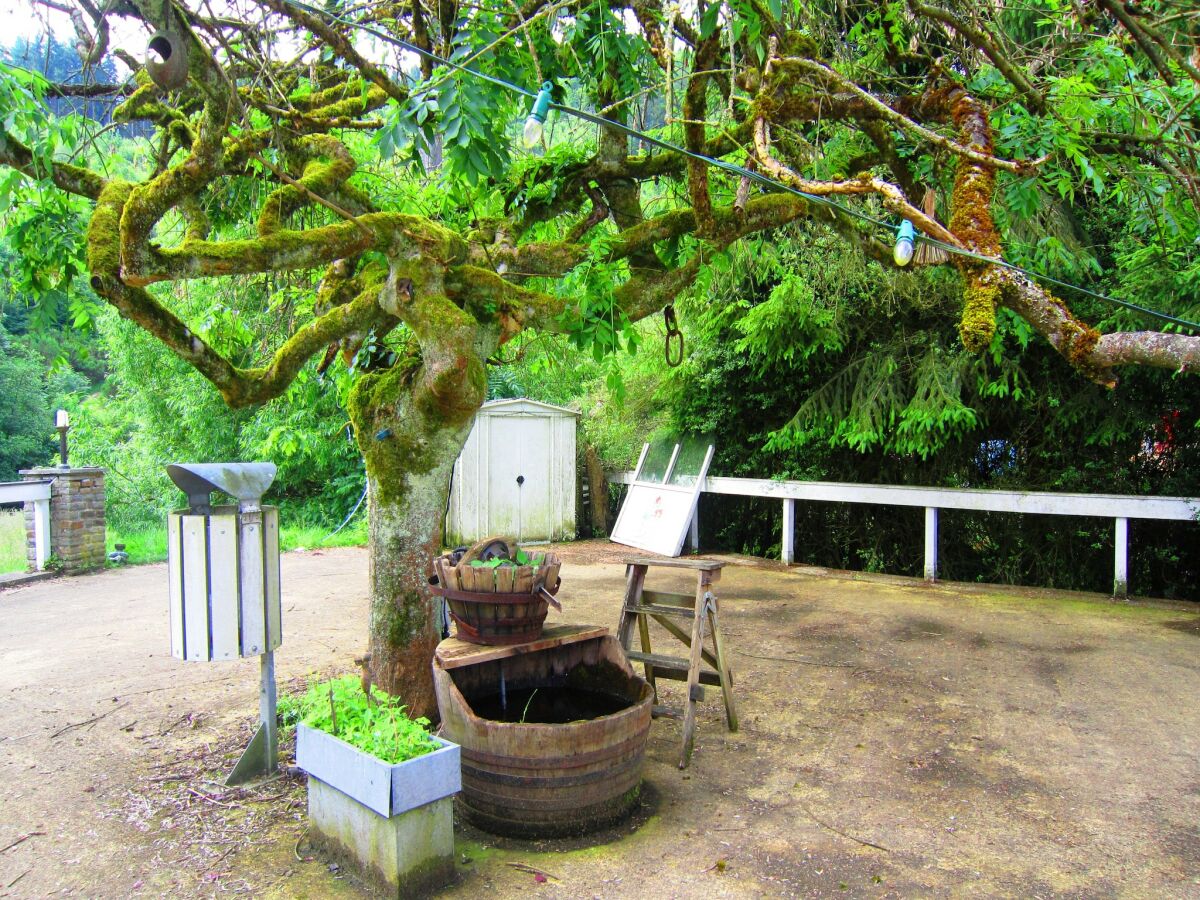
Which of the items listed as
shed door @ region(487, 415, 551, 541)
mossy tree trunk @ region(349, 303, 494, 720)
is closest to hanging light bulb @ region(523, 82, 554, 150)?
mossy tree trunk @ region(349, 303, 494, 720)

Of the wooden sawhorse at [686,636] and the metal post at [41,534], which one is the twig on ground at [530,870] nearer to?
the wooden sawhorse at [686,636]

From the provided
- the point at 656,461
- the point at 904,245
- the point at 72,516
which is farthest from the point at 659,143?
the point at 72,516

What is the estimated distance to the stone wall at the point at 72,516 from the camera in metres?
9.08

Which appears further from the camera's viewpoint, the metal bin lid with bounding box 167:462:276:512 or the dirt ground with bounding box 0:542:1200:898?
the metal bin lid with bounding box 167:462:276:512

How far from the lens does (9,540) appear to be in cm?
1290

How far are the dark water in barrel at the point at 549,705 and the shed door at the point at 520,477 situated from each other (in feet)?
22.5

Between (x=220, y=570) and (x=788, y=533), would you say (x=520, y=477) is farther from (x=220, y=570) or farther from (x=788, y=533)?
(x=220, y=570)

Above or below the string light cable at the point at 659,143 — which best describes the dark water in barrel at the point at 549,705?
below

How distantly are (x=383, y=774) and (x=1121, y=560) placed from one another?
286 inches

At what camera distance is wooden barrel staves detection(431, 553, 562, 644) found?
353 cm

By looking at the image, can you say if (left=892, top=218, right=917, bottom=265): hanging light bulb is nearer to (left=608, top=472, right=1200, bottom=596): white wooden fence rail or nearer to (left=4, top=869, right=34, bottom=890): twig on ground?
(left=4, top=869, right=34, bottom=890): twig on ground

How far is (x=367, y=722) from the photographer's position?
3113mm

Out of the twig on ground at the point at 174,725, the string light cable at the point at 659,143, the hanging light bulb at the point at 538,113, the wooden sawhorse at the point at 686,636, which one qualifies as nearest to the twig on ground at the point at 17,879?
the twig on ground at the point at 174,725

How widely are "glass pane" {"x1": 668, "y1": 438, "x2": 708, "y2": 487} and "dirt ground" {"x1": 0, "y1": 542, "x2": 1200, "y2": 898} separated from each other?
3500mm
